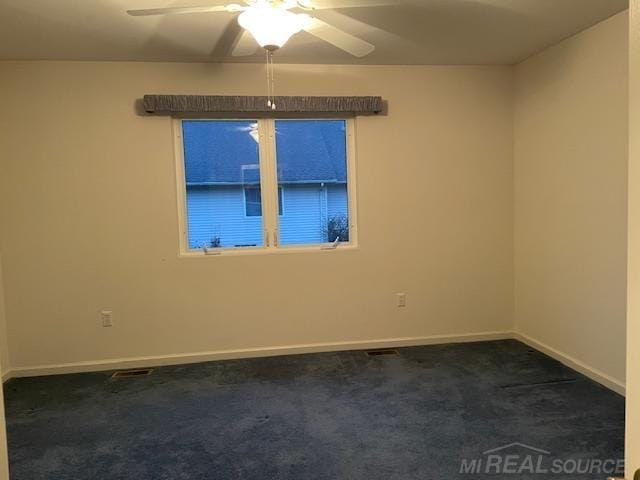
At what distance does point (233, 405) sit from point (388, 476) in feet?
3.77

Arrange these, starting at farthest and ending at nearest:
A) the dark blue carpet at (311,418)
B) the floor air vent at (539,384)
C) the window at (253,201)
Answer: the window at (253,201), the floor air vent at (539,384), the dark blue carpet at (311,418)

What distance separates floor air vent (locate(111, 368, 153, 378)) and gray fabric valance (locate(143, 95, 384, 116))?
195cm

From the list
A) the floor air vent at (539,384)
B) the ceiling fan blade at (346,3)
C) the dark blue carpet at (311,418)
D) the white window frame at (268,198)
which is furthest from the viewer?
the white window frame at (268,198)

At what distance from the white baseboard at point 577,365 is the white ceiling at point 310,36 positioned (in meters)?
2.23

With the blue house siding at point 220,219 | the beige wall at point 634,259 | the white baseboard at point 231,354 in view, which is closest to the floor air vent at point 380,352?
the white baseboard at point 231,354

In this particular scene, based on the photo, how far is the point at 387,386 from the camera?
10.00 feet

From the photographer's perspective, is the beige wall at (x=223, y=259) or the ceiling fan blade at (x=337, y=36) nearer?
the ceiling fan blade at (x=337, y=36)

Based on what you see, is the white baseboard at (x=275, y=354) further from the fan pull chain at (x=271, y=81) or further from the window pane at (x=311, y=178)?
the fan pull chain at (x=271, y=81)

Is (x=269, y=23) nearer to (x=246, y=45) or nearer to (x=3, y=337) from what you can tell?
(x=246, y=45)

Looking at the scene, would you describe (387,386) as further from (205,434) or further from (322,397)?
(205,434)

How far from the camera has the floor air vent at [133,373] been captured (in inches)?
133

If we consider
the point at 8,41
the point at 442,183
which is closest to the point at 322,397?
the point at 442,183

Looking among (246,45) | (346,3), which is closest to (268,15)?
(346,3)

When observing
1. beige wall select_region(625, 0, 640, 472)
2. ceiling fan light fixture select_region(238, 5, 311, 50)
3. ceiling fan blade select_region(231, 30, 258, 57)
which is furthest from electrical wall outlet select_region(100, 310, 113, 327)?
beige wall select_region(625, 0, 640, 472)
